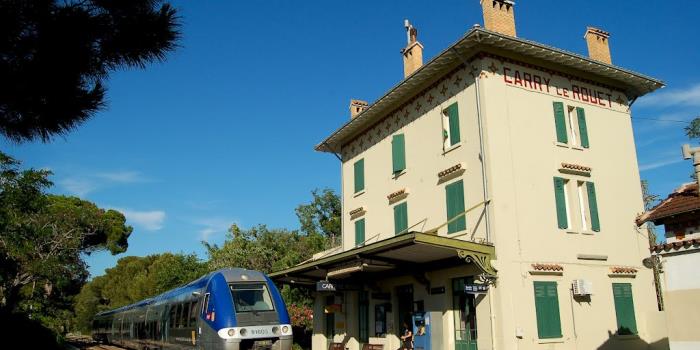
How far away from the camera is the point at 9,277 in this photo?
2453 centimetres

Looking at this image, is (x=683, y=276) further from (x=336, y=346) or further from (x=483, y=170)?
(x=336, y=346)

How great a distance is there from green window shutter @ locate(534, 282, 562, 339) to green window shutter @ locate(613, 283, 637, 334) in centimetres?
224

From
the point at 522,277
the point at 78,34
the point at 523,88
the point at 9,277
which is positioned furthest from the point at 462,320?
the point at 9,277

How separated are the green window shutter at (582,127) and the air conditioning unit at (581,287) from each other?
13.8 ft

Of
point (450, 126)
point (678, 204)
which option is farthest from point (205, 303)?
point (678, 204)

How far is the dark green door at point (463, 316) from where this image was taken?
1519 centimetres

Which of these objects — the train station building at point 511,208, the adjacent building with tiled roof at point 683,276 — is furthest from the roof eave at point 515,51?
the adjacent building with tiled roof at point 683,276

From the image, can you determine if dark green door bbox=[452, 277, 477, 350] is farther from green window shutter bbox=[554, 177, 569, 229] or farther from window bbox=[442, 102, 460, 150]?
window bbox=[442, 102, 460, 150]

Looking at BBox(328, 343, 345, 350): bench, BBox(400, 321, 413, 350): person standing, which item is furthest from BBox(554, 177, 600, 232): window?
BBox(328, 343, 345, 350): bench

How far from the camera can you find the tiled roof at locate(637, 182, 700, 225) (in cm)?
973

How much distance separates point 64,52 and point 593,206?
14.3 metres

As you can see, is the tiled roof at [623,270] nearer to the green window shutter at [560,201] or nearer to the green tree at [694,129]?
the green window shutter at [560,201]

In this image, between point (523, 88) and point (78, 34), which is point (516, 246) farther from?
point (78, 34)

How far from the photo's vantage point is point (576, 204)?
1614cm
